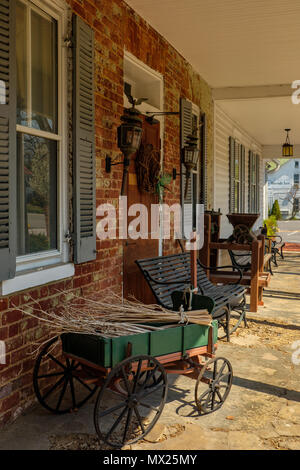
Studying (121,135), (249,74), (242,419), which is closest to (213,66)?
(249,74)

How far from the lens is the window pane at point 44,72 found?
337 cm

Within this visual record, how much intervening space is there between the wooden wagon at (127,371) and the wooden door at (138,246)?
1.45 metres

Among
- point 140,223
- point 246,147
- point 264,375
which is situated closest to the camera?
point 264,375

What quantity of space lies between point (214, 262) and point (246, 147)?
24.6ft

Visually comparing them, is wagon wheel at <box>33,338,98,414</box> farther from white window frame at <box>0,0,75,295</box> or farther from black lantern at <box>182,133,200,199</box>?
black lantern at <box>182,133,200,199</box>

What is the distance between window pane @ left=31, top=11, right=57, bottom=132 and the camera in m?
3.37

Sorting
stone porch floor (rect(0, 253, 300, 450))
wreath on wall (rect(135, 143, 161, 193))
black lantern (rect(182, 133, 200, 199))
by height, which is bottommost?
stone porch floor (rect(0, 253, 300, 450))

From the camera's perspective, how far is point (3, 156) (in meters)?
2.88

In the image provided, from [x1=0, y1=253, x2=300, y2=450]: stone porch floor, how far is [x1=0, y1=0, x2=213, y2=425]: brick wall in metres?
0.27

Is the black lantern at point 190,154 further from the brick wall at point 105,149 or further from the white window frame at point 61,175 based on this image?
the white window frame at point 61,175

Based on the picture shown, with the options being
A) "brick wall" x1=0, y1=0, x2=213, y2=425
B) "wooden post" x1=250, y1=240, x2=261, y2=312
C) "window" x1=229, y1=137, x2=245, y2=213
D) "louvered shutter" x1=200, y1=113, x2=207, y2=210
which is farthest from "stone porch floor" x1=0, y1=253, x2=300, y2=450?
"window" x1=229, y1=137, x2=245, y2=213

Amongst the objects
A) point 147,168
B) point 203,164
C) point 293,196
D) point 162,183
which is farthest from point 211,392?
point 293,196

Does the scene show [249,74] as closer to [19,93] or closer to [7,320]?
[19,93]

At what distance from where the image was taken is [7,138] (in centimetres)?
290
